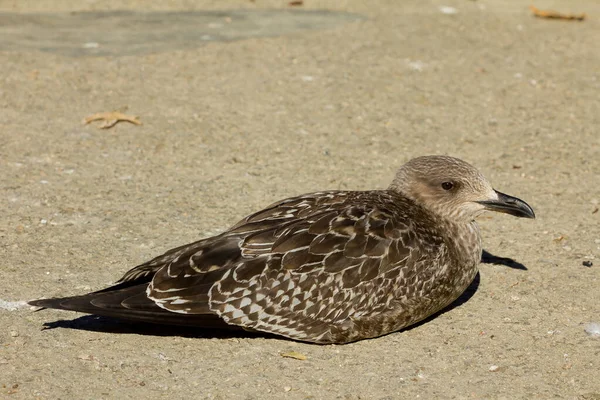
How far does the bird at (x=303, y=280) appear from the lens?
561 cm

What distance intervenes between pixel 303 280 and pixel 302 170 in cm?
275

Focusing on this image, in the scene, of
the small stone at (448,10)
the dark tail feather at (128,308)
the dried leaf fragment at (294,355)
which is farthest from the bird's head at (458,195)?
the small stone at (448,10)

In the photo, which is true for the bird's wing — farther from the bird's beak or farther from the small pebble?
the small pebble

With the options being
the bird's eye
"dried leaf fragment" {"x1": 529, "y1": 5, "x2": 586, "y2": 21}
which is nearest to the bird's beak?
the bird's eye

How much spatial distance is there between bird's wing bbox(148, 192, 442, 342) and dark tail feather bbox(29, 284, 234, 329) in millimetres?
43

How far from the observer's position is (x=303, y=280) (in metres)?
5.65

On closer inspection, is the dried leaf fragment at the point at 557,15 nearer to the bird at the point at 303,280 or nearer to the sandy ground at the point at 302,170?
the sandy ground at the point at 302,170

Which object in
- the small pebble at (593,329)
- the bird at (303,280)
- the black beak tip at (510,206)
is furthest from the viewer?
the black beak tip at (510,206)

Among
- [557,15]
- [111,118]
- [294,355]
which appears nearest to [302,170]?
[111,118]

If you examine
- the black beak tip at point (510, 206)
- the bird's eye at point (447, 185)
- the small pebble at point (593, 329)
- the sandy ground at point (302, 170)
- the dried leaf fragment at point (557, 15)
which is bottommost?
the small pebble at point (593, 329)

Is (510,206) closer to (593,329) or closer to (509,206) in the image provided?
(509,206)

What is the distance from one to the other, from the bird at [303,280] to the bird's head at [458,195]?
0.34m

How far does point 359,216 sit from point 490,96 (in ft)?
14.7

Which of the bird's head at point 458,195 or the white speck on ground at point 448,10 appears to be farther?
the white speck on ground at point 448,10
